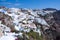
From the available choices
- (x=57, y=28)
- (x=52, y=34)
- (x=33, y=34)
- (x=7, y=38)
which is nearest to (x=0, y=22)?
(x=33, y=34)

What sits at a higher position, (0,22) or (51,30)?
(0,22)

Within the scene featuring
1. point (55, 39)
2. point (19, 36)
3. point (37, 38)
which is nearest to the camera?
point (19, 36)

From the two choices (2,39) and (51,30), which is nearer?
(2,39)

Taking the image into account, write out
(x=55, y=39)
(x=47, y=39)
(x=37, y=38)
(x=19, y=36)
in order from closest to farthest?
(x=19, y=36)
(x=37, y=38)
(x=47, y=39)
(x=55, y=39)

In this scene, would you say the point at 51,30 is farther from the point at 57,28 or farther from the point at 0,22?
the point at 0,22

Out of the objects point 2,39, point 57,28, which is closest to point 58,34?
point 57,28

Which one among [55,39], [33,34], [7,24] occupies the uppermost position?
[7,24]

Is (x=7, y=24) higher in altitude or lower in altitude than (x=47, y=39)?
higher

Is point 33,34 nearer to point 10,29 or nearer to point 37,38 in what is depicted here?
point 37,38

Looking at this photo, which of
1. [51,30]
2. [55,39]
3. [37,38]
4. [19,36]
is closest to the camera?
[19,36]
